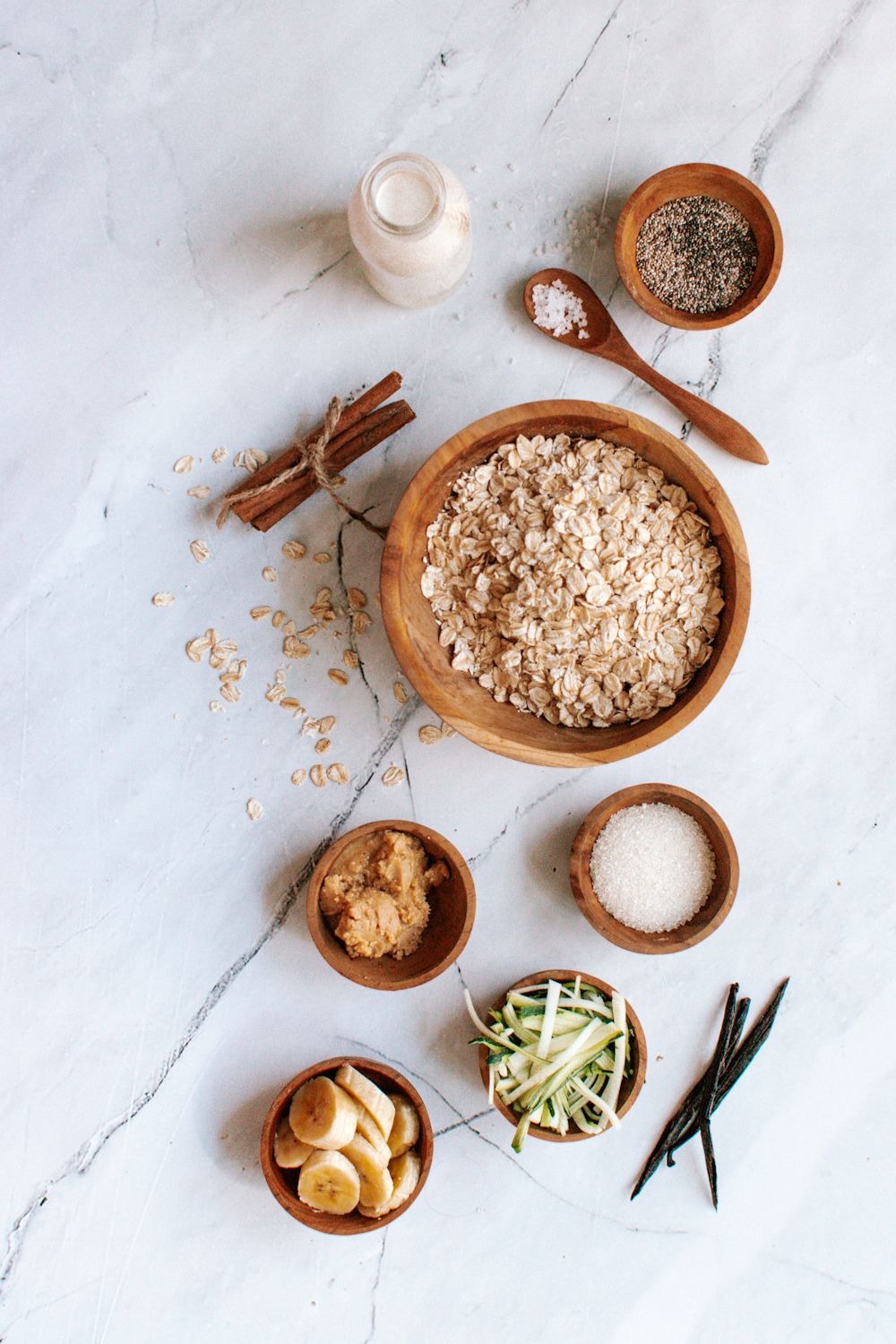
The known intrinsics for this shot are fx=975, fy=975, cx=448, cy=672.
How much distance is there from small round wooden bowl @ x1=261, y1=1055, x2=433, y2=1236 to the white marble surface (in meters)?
0.08

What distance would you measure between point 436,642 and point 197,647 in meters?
0.38

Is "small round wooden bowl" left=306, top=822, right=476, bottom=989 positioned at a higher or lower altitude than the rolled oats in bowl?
lower

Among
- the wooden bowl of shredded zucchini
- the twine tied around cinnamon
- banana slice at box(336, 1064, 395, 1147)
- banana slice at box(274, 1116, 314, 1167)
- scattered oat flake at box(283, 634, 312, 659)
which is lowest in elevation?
banana slice at box(274, 1116, 314, 1167)

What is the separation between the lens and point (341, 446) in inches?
57.3

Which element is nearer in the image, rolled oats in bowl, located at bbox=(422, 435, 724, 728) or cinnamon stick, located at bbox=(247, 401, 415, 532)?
rolled oats in bowl, located at bbox=(422, 435, 724, 728)

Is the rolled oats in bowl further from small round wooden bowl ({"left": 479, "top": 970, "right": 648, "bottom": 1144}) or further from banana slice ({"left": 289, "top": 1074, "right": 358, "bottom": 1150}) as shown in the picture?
banana slice ({"left": 289, "top": 1074, "right": 358, "bottom": 1150})

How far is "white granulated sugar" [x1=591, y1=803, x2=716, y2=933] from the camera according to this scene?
1447 millimetres

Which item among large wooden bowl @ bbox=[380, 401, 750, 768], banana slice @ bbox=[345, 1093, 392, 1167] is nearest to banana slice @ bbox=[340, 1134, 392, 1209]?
banana slice @ bbox=[345, 1093, 392, 1167]

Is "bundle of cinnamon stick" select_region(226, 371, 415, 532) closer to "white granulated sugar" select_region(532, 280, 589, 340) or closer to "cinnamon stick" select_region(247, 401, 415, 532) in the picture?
"cinnamon stick" select_region(247, 401, 415, 532)

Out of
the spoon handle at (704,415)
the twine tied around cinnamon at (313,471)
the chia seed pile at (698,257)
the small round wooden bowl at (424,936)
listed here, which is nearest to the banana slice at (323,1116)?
the small round wooden bowl at (424,936)

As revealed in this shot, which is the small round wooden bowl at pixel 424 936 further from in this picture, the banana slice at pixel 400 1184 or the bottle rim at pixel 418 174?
the bottle rim at pixel 418 174

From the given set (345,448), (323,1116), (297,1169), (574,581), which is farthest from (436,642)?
(297,1169)

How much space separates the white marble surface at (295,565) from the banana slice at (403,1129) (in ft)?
0.27

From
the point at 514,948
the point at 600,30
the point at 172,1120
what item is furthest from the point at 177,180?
the point at 172,1120
